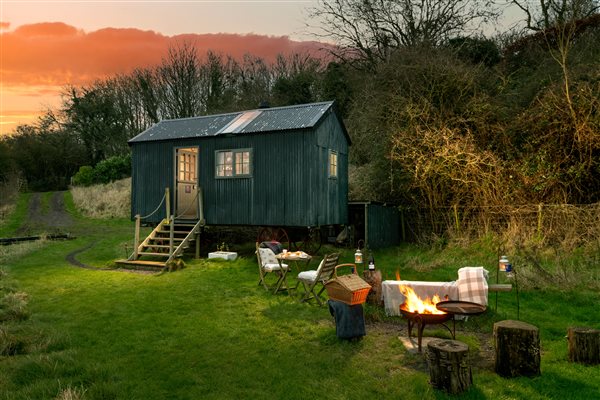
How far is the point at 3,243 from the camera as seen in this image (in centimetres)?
1650

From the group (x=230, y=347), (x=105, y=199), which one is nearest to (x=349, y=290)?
(x=230, y=347)

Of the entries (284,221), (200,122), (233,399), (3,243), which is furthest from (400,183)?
(3,243)

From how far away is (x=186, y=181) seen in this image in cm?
1489

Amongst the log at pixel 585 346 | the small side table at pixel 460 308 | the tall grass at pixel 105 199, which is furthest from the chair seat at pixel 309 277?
the tall grass at pixel 105 199

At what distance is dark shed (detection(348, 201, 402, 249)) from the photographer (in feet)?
46.9

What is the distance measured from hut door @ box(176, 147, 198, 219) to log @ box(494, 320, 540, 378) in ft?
37.5

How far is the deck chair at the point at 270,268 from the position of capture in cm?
848

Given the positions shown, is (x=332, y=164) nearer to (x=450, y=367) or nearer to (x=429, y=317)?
(x=429, y=317)

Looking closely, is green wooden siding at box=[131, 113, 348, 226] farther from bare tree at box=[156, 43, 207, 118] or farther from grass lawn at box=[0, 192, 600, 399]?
bare tree at box=[156, 43, 207, 118]

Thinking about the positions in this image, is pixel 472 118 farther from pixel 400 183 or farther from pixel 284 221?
pixel 284 221

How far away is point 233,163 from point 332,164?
10.6 feet

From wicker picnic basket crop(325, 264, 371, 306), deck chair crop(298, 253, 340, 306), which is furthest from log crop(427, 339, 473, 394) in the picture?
deck chair crop(298, 253, 340, 306)

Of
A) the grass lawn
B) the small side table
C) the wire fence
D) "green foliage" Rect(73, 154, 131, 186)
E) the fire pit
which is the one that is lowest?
the grass lawn

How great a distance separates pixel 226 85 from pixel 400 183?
2736 centimetres
